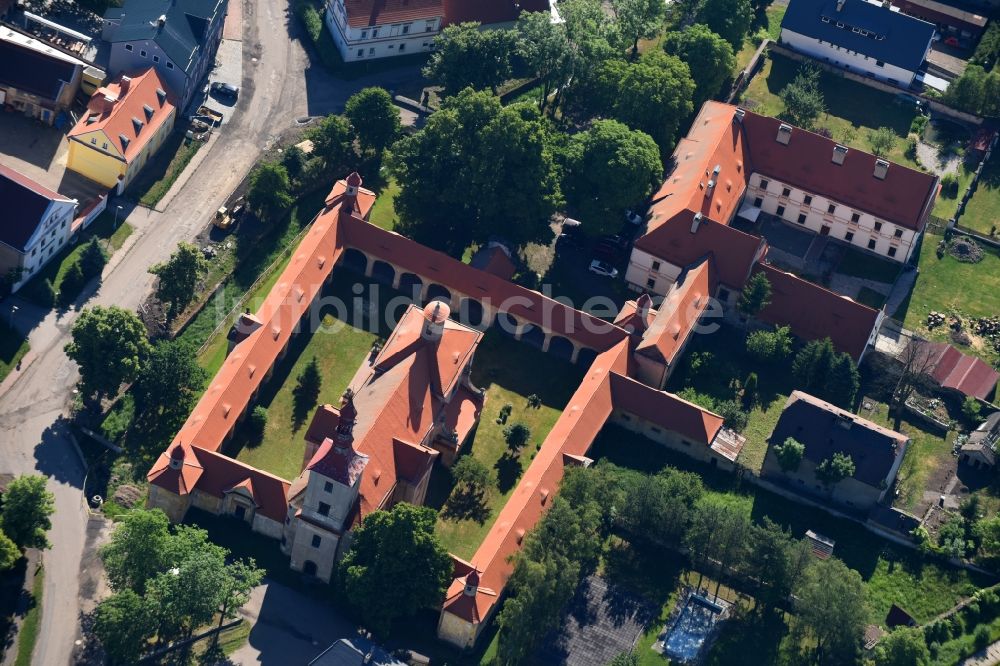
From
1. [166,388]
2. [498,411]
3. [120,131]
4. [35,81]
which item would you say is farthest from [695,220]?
[35,81]

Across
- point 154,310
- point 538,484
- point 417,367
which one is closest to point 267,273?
point 154,310

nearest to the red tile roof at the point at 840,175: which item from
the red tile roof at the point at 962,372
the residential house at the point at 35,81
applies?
the red tile roof at the point at 962,372

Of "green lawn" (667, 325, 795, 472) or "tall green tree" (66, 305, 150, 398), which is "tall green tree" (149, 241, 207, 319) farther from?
"green lawn" (667, 325, 795, 472)

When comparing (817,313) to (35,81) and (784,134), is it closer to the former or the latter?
(784,134)

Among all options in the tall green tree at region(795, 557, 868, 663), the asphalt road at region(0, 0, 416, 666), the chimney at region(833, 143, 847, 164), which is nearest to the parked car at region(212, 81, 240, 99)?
the asphalt road at region(0, 0, 416, 666)

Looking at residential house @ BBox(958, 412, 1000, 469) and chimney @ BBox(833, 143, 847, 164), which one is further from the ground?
chimney @ BBox(833, 143, 847, 164)
